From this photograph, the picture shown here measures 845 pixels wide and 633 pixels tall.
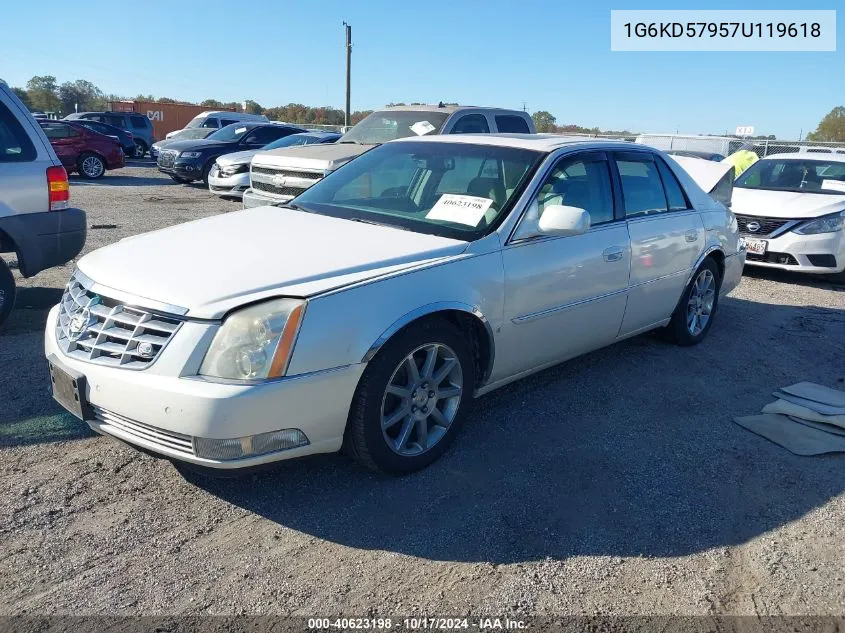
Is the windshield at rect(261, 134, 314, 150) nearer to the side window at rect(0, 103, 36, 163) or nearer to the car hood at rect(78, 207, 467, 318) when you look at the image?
the side window at rect(0, 103, 36, 163)

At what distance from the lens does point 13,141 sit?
5312 mm

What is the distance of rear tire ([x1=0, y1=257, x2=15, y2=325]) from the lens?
5.34 metres

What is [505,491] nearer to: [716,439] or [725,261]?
[716,439]

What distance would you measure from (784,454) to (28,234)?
529cm

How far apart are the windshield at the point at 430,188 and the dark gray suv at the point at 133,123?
24.2m

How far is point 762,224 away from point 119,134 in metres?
21.6

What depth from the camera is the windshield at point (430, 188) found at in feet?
13.1

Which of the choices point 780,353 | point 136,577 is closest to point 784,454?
point 780,353

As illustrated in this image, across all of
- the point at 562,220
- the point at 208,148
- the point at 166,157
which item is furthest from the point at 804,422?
the point at 166,157

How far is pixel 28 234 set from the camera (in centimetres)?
532

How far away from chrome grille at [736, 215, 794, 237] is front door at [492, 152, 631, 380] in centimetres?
474

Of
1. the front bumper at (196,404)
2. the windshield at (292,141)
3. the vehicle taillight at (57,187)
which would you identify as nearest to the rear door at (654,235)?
the front bumper at (196,404)

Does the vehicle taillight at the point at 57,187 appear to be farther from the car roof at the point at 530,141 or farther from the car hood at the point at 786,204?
the car hood at the point at 786,204

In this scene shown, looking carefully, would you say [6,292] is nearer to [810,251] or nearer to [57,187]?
[57,187]
